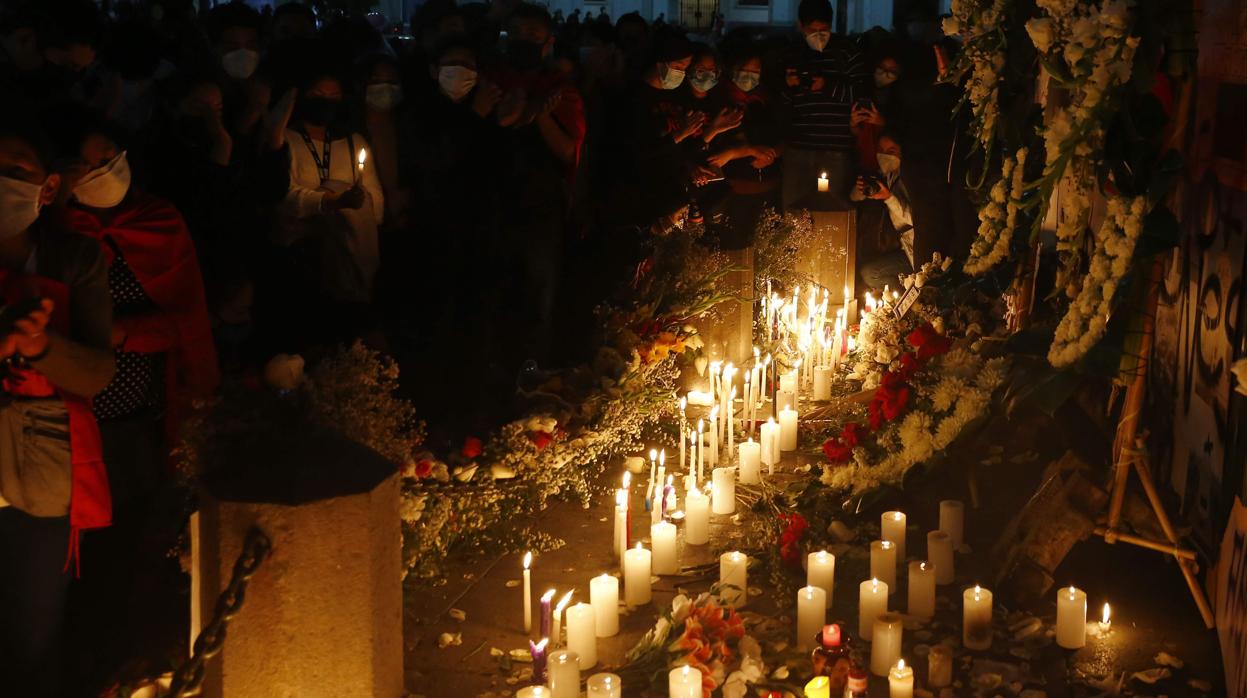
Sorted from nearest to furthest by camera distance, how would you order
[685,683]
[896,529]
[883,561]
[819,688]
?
[685,683] → [819,688] → [883,561] → [896,529]

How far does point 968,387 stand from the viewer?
665 centimetres

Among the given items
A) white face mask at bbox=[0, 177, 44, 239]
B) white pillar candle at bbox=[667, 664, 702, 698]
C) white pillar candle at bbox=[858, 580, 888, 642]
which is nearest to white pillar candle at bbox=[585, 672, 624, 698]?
white pillar candle at bbox=[667, 664, 702, 698]

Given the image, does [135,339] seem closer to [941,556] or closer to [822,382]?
[941,556]

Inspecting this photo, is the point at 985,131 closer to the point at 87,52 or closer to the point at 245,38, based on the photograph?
the point at 245,38

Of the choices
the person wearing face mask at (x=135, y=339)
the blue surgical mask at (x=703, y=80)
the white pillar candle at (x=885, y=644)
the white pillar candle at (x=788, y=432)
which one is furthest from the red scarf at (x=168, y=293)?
the blue surgical mask at (x=703, y=80)

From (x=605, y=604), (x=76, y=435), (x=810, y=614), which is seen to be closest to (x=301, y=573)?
(x=76, y=435)

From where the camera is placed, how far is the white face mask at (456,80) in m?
7.68

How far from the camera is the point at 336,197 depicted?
720 centimetres

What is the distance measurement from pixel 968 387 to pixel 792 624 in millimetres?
1803

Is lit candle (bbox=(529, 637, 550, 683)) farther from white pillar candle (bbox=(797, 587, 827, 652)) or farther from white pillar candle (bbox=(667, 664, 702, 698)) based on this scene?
white pillar candle (bbox=(797, 587, 827, 652))

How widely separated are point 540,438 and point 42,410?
8.87ft

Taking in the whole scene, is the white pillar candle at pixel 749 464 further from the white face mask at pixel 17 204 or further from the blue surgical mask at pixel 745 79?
the white face mask at pixel 17 204

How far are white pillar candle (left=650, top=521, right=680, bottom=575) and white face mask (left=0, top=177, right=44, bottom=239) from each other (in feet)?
9.83

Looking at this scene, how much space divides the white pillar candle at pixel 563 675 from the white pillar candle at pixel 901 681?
1.11 meters
